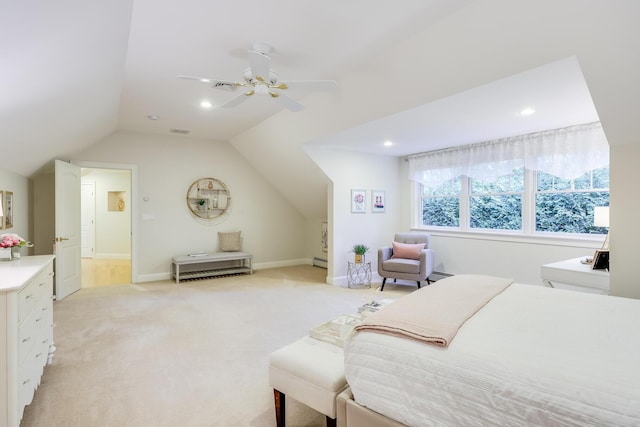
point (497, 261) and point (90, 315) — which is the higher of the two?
point (497, 261)

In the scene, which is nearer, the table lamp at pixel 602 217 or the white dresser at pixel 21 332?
the white dresser at pixel 21 332

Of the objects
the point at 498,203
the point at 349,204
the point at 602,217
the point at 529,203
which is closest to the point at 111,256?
the point at 349,204

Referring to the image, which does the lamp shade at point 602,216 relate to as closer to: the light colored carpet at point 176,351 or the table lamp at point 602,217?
the table lamp at point 602,217

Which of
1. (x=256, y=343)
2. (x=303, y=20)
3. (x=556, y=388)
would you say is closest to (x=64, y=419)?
(x=256, y=343)

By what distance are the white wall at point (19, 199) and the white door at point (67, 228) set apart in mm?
373

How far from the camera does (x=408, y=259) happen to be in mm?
4996

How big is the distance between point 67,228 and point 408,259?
16.1ft

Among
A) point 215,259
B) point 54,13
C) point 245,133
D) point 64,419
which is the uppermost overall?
point 245,133

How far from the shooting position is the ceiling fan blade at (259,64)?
234 centimetres

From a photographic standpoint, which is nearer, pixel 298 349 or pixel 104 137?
pixel 298 349

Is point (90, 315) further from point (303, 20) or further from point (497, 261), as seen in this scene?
point (497, 261)

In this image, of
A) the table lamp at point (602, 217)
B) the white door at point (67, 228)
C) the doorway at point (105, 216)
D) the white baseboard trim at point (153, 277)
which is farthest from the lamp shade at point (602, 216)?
the doorway at point (105, 216)

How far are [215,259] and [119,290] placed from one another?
149cm

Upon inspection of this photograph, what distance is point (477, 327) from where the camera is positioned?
1.58 meters
